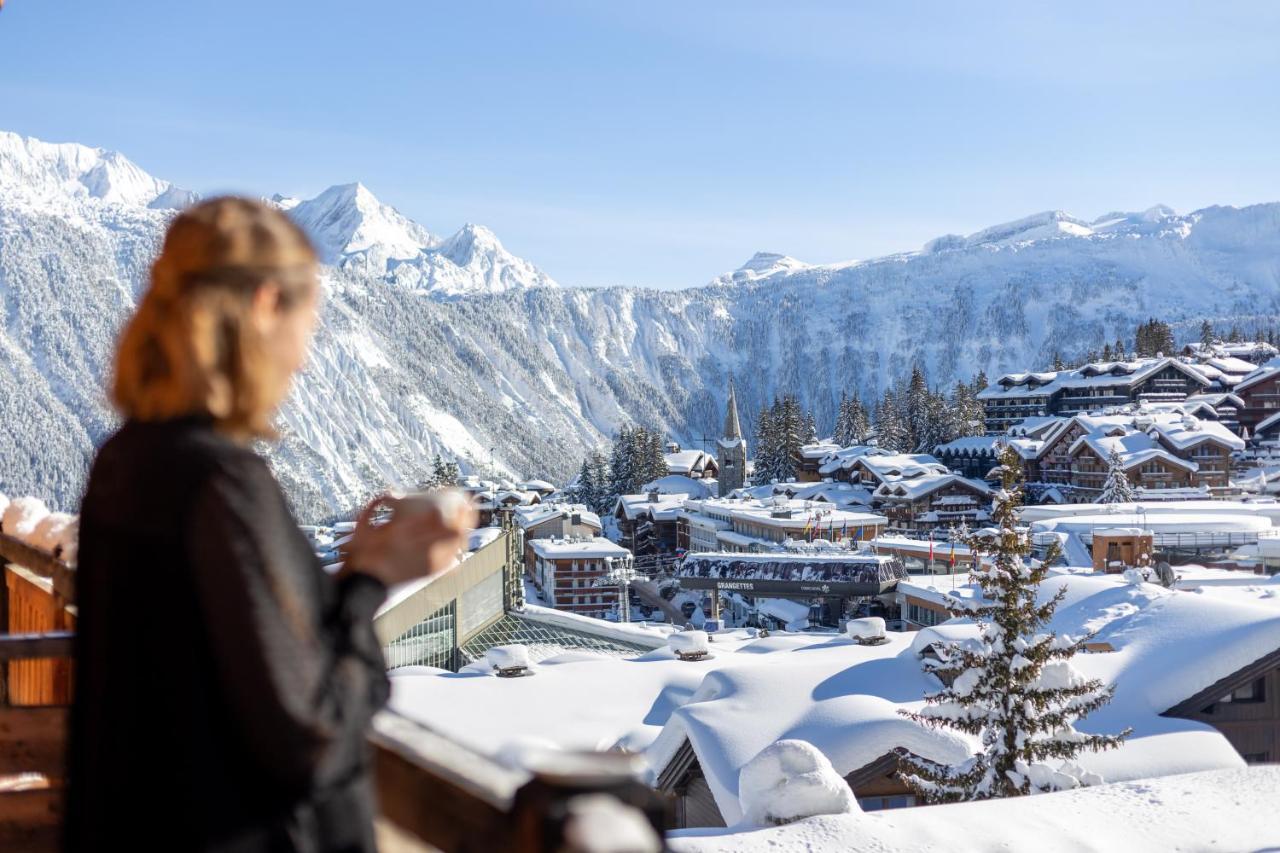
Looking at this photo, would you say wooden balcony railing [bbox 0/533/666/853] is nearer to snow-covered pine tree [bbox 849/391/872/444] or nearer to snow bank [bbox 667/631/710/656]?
snow bank [bbox 667/631/710/656]

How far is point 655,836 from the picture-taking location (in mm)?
1429

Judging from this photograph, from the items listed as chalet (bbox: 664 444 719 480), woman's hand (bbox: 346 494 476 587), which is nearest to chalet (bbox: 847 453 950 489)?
chalet (bbox: 664 444 719 480)

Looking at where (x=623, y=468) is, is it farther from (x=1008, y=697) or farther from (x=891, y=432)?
(x=1008, y=697)

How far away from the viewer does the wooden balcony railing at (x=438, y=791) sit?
143 centimetres

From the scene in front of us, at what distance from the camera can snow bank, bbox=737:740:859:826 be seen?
9.59 m

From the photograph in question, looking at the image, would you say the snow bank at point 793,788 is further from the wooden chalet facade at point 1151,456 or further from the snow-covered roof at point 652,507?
the snow-covered roof at point 652,507

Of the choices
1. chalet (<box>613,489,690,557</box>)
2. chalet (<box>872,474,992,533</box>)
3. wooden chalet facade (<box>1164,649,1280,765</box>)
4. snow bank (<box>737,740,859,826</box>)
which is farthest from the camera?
chalet (<box>613,489,690,557</box>)

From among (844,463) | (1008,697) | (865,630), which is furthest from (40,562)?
(844,463)

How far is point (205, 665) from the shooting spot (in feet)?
4.87

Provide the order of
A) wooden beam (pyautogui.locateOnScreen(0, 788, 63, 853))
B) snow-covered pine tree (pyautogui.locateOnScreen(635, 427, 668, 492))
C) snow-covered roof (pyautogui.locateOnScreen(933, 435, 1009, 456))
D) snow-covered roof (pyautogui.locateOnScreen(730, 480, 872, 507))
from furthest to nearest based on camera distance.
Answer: snow-covered pine tree (pyautogui.locateOnScreen(635, 427, 668, 492)) < snow-covered roof (pyautogui.locateOnScreen(933, 435, 1009, 456)) < snow-covered roof (pyautogui.locateOnScreen(730, 480, 872, 507)) < wooden beam (pyautogui.locateOnScreen(0, 788, 63, 853))

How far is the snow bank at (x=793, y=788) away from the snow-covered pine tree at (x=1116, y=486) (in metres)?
55.8

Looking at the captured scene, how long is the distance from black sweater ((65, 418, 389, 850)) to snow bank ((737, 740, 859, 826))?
8.57 meters

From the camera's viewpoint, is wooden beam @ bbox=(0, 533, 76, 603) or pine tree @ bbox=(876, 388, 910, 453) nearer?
wooden beam @ bbox=(0, 533, 76, 603)

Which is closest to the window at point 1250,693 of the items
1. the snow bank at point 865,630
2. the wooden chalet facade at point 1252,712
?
the wooden chalet facade at point 1252,712
